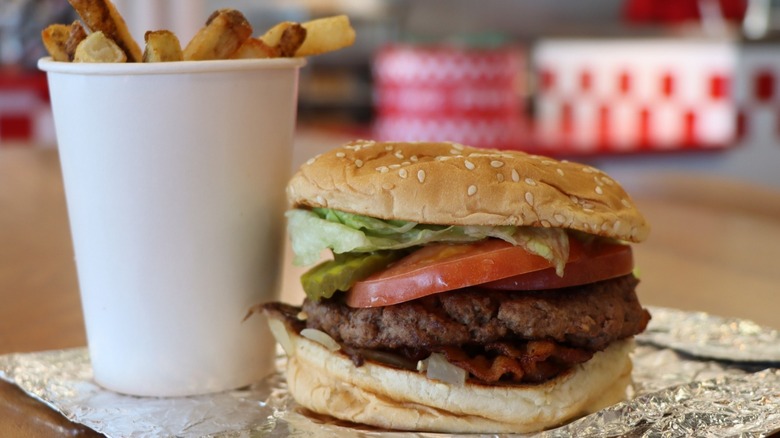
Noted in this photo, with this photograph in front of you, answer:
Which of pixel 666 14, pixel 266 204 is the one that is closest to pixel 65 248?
pixel 266 204

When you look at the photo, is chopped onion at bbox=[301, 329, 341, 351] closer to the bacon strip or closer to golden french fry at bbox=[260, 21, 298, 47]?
the bacon strip

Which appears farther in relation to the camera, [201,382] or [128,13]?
[128,13]

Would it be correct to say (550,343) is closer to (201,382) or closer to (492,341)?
(492,341)

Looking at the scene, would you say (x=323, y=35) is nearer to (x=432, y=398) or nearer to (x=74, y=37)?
(x=74, y=37)

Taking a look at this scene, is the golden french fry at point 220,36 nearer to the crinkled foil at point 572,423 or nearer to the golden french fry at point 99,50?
the golden french fry at point 99,50

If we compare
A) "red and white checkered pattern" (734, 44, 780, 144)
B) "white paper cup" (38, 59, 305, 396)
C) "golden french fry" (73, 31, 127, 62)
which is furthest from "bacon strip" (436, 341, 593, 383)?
"red and white checkered pattern" (734, 44, 780, 144)

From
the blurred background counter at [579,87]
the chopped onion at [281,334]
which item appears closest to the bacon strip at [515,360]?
the chopped onion at [281,334]

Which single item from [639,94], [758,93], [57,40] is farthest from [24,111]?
[57,40]
